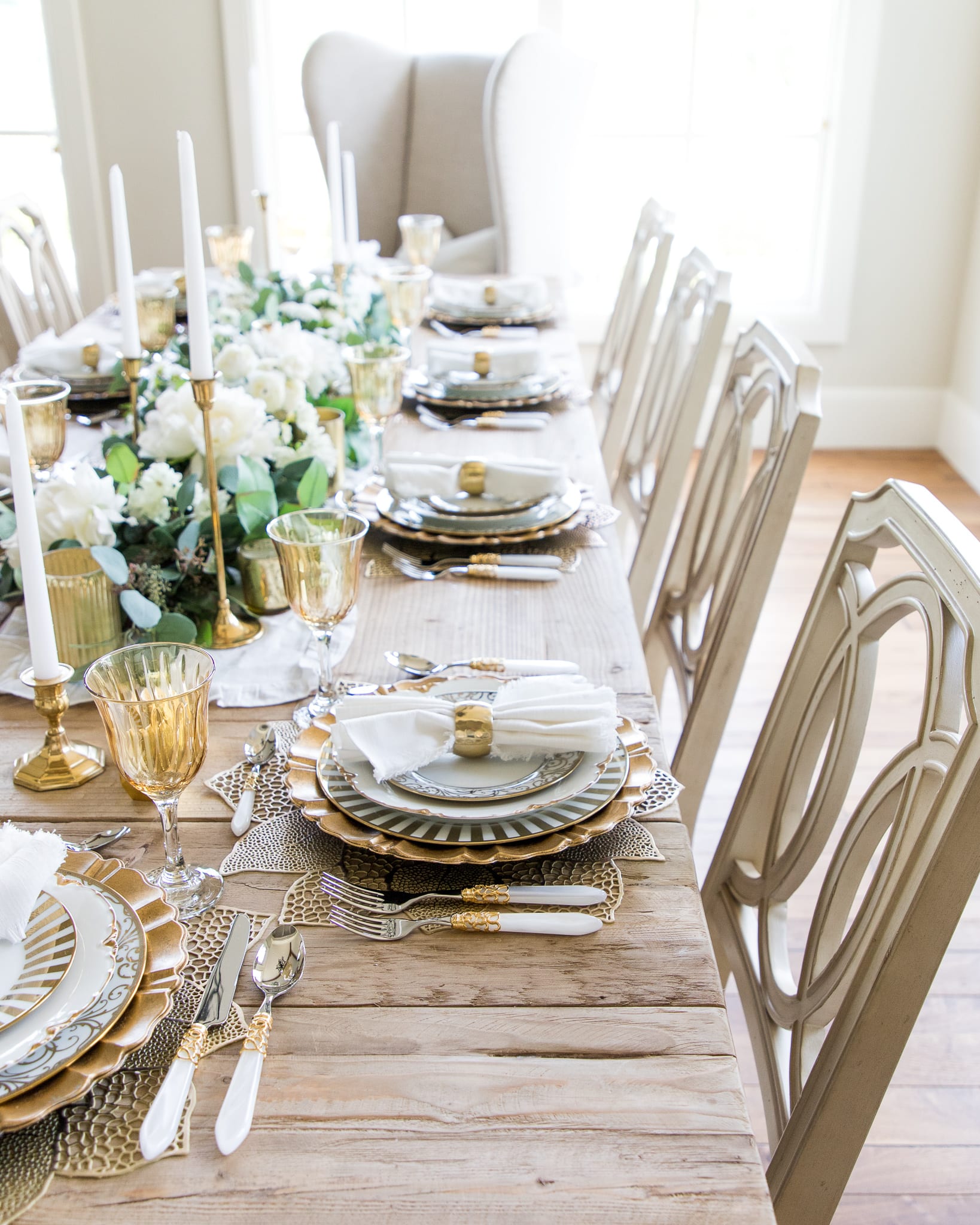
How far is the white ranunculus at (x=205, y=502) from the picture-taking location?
1.12 metres

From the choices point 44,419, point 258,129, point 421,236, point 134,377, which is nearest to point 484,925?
point 44,419

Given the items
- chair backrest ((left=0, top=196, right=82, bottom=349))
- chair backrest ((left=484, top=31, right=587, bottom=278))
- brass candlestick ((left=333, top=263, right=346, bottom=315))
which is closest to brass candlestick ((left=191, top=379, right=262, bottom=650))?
brass candlestick ((left=333, top=263, right=346, bottom=315))

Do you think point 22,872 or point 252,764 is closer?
point 22,872

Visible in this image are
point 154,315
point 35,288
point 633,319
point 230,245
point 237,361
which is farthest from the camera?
point 35,288

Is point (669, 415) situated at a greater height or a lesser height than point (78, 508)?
lesser

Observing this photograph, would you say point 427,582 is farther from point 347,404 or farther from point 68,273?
point 68,273

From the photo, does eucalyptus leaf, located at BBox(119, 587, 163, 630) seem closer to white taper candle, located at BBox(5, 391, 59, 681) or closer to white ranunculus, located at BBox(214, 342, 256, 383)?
white taper candle, located at BBox(5, 391, 59, 681)

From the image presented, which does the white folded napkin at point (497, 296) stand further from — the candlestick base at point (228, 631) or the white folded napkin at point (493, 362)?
the candlestick base at point (228, 631)

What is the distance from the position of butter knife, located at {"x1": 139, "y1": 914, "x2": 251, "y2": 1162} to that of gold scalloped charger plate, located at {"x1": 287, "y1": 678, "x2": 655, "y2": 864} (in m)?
0.10

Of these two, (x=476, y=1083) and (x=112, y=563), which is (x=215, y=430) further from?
(x=476, y=1083)

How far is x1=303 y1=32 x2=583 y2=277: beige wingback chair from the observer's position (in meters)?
3.02

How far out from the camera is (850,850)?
2.76 feet

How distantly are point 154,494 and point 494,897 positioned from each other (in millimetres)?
575

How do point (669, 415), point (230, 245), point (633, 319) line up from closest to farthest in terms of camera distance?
point (669, 415) < point (230, 245) < point (633, 319)
